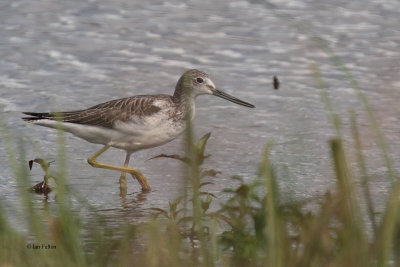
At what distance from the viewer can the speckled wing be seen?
8.65 m

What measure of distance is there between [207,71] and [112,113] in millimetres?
2668

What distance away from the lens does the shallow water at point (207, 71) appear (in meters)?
8.33

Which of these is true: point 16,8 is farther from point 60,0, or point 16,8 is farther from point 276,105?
point 276,105

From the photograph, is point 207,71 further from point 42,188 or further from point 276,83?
point 42,188

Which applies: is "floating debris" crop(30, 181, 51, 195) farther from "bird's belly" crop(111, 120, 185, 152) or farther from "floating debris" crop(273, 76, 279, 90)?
"floating debris" crop(273, 76, 279, 90)

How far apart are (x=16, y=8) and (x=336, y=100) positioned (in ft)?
17.4

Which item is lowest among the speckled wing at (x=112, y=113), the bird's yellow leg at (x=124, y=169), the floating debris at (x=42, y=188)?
the bird's yellow leg at (x=124, y=169)

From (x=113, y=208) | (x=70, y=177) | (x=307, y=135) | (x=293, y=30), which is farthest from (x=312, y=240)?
(x=293, y=30)

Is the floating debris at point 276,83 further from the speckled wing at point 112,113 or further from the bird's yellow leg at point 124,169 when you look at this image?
the bird's yellow leg at point 124,169

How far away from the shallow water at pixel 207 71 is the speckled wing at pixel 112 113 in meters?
0.20

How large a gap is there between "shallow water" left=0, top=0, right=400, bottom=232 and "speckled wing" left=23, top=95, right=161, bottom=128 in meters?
0.20

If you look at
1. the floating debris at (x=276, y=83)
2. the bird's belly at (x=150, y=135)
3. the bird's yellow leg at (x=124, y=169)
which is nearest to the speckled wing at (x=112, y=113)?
the bird's belly at (x=150, y=135)

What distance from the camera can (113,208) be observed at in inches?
297

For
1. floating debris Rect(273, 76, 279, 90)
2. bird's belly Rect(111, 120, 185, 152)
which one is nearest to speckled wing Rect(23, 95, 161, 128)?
bird's belly Rect(111, 120, 185, 152)
